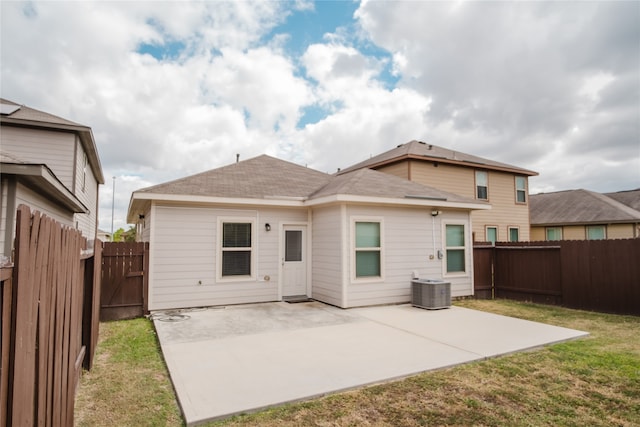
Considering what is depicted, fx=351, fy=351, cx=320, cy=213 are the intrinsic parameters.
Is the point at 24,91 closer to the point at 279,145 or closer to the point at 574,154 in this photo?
the point at 279,145

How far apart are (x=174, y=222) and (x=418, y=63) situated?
954 cm

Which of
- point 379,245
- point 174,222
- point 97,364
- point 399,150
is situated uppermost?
point 399,150

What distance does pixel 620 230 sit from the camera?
755 inches

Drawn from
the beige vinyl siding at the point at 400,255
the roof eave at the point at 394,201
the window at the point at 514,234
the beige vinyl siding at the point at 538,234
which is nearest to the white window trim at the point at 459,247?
the beige vinyl siding at the point at 400,255

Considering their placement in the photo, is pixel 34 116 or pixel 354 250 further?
pixel 34 116

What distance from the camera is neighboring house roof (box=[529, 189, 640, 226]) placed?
760 inches

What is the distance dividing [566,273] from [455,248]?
2670 mm

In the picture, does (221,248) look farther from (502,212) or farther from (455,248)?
(502,212)

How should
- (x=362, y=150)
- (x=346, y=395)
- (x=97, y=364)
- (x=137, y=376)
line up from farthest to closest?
(x=362, y=150), (x=97, y=364), (x=137, y=376), (x=346, y=395)

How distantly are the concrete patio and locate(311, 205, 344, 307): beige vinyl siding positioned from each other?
0.61m

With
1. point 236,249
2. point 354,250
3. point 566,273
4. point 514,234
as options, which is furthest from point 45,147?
point 514,234

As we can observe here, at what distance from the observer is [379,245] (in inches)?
343

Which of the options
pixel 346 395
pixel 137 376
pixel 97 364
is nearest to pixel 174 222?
pixel 97 364

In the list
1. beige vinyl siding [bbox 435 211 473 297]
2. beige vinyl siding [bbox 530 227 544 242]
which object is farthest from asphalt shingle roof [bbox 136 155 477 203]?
beige vinyl siding [bbox 530 227 544 242]
